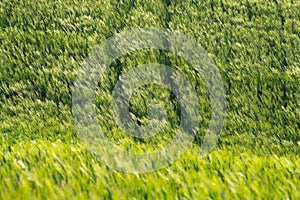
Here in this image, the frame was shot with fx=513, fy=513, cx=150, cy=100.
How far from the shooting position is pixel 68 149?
536 cm

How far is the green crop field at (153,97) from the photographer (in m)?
4.24

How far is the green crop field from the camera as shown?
4.24 m

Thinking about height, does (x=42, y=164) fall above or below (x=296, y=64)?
above

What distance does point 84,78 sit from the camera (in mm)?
8438

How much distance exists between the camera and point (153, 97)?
815 cm

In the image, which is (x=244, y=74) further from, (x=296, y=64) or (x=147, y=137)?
(x=147, y=137)

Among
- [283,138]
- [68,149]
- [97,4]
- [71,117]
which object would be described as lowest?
[283,138]

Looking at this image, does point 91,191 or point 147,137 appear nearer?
point 91,191

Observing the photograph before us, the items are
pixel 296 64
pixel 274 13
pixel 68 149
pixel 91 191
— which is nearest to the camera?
pixel 91 191

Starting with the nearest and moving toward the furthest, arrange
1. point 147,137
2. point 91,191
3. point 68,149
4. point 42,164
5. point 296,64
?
1. point 91,191
2. point 42,164
3. point 68,149
4. point 147,137
5. point 296,64

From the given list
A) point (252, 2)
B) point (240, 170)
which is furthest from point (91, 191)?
point (252, 2)

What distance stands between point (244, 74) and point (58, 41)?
3.31 metres

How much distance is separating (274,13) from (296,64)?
149cm

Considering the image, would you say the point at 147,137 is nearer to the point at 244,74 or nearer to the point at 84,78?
the point at 84,78
